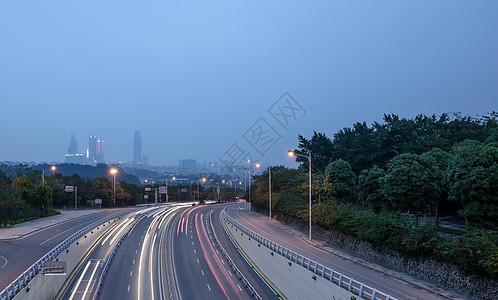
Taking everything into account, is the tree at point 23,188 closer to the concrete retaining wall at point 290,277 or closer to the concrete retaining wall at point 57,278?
the concrete retaining wall at point 57,278

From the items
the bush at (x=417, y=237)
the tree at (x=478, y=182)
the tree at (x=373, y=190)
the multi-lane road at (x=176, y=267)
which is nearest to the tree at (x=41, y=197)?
the multi-lane road at (x=176, y=267)

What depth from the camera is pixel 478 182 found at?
1256 inches

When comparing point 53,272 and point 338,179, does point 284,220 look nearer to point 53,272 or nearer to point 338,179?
point 338,179

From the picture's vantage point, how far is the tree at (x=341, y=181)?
190ft

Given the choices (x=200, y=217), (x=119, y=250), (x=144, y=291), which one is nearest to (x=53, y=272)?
(x=144, y=291)

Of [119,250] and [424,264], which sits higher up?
[424,264]

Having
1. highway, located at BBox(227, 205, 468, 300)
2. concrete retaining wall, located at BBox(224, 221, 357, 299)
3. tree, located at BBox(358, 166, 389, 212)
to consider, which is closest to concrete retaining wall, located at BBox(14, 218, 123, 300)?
concrete retaining wall, located at BBox(224, 221, 357, 299)

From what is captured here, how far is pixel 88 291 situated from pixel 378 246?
2901 cm

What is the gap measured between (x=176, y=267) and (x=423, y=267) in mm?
26268

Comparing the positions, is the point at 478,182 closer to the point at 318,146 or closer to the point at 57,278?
the point at 57,278

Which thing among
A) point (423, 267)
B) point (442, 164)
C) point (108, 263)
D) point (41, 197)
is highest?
point (442, 164)

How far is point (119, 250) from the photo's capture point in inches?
1842

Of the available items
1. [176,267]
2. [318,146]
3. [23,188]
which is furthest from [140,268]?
[318,146]

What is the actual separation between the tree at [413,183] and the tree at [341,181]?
15939mm
